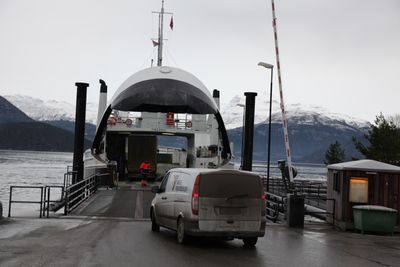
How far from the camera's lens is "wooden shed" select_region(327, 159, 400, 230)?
17.0m

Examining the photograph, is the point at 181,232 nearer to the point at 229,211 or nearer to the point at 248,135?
the point at 229,211

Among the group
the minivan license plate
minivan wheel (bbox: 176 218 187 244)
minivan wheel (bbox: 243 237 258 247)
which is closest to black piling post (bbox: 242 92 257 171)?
minivan wheel (bbox: 243 237 258 247)

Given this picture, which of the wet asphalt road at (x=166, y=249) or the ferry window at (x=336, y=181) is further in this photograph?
the ferry window at (x=336, y=181)

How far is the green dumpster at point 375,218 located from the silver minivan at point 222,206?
5.27 meters

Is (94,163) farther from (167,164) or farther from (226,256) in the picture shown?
(226,256)

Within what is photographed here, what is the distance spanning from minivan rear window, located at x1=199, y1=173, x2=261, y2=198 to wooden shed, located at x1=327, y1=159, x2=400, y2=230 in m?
5.80

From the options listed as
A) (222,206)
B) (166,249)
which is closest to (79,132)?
(222,206)

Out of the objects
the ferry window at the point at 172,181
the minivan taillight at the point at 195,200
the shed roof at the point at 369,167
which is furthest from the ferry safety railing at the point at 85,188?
the minivan taillight at the point at 195,200

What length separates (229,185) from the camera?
12.1 meters

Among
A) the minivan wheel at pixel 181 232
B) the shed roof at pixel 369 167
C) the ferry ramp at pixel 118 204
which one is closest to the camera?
the minivan wheel at pixel 181 232

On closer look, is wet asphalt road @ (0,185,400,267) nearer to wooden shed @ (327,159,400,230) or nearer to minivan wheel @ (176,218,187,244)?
minivan wheel @ (176,218,187,244)

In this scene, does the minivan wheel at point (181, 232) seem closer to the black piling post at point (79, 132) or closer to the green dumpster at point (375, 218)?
the green dumpster at point (375, 218)

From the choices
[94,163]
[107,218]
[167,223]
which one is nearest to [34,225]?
[107,218]

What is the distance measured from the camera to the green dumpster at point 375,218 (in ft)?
53.3
